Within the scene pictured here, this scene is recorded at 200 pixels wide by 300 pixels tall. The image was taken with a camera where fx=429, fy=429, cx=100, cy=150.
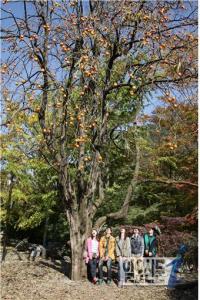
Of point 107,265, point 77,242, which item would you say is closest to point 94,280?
point 107,265

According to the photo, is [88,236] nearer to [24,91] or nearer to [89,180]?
[89,180]

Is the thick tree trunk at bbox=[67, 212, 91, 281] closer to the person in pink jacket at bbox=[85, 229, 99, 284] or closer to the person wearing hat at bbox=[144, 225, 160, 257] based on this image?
the person in pink jacket at bbox=[85, 229, 99, 284]

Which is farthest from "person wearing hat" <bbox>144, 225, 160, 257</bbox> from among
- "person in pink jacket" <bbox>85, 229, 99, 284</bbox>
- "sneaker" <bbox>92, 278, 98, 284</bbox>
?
"sneaker" <bbox>92, 278, 98, 284</bbox>

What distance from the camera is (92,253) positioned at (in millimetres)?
9664

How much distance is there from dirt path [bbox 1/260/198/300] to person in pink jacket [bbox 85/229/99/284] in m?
0.34

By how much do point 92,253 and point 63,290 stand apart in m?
1.51

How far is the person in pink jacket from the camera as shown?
31.2 ft

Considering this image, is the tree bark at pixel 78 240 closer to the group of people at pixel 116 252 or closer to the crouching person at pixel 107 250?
the group of people at pixel 116 252

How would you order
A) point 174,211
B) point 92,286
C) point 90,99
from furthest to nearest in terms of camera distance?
point 174,211 < point 90,99 < point 92,286

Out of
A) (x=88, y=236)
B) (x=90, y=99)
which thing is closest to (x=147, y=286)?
(x=88, y=236)

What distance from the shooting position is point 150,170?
14.4 m

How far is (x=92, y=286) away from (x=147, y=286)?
1172 mm

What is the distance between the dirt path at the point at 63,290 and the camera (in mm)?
7828

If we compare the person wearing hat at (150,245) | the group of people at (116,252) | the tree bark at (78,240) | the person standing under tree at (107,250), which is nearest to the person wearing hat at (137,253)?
the group of people at (116,252)
